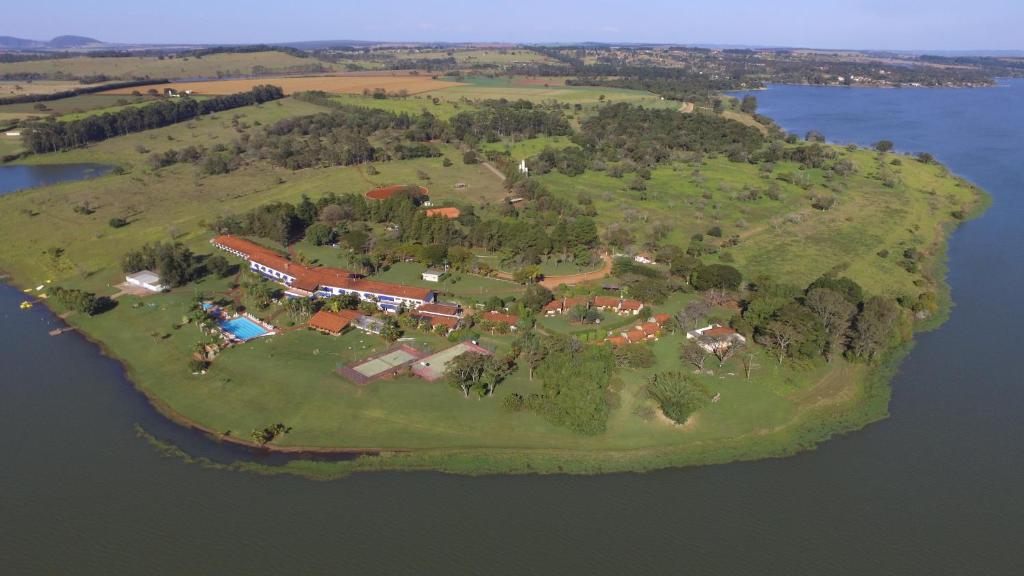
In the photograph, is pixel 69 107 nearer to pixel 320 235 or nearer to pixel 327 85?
pixel 327 85

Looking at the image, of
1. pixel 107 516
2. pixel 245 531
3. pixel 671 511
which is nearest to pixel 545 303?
pixel 671 511

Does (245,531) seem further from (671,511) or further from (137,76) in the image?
(137,76)

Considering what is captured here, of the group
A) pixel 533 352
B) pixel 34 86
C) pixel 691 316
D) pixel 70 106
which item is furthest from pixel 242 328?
pixel 34 86

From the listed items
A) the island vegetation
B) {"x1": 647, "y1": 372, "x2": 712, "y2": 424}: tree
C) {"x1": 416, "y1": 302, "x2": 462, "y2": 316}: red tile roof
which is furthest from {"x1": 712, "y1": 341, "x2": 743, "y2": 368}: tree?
{"x1": 416, "y1": 302, "x2": 462, "y2": 316}: red tile roof

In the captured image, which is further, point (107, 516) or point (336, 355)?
point (336, 355)

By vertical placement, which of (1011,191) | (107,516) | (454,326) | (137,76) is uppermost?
(137,76)

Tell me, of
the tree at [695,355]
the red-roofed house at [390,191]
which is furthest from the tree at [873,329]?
the red-roofed house at [390,191]
